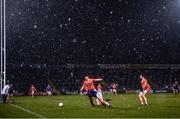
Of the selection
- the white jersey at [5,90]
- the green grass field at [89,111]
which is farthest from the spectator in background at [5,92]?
the green grass field at [89,111]

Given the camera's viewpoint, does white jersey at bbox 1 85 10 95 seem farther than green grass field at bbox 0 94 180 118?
Yes

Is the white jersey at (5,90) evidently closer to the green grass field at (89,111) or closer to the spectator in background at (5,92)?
the spectator in background at (5,92)

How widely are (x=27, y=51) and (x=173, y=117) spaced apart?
169 ft

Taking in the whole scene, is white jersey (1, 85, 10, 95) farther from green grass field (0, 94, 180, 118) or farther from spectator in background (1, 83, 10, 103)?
green grass field (0, 94, 180, 118)

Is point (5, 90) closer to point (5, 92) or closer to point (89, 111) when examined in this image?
point (5, 92)

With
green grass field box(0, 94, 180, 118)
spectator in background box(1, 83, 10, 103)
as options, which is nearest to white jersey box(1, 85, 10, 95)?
spectator in background box(1, 83, 10, 103)

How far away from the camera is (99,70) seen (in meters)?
63.7

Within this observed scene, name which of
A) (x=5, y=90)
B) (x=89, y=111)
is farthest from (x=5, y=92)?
(x=89, y=111)

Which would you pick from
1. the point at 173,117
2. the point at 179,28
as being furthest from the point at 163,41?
the point at 173,117

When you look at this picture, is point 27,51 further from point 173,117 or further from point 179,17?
point 173,117

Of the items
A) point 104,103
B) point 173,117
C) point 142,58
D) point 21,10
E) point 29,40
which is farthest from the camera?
point 142,58

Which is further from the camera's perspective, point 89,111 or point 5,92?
point 5,92

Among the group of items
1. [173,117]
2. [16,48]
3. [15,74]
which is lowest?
[173,117]

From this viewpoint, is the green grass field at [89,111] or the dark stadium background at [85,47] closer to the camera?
the green grass field at [89,111]
